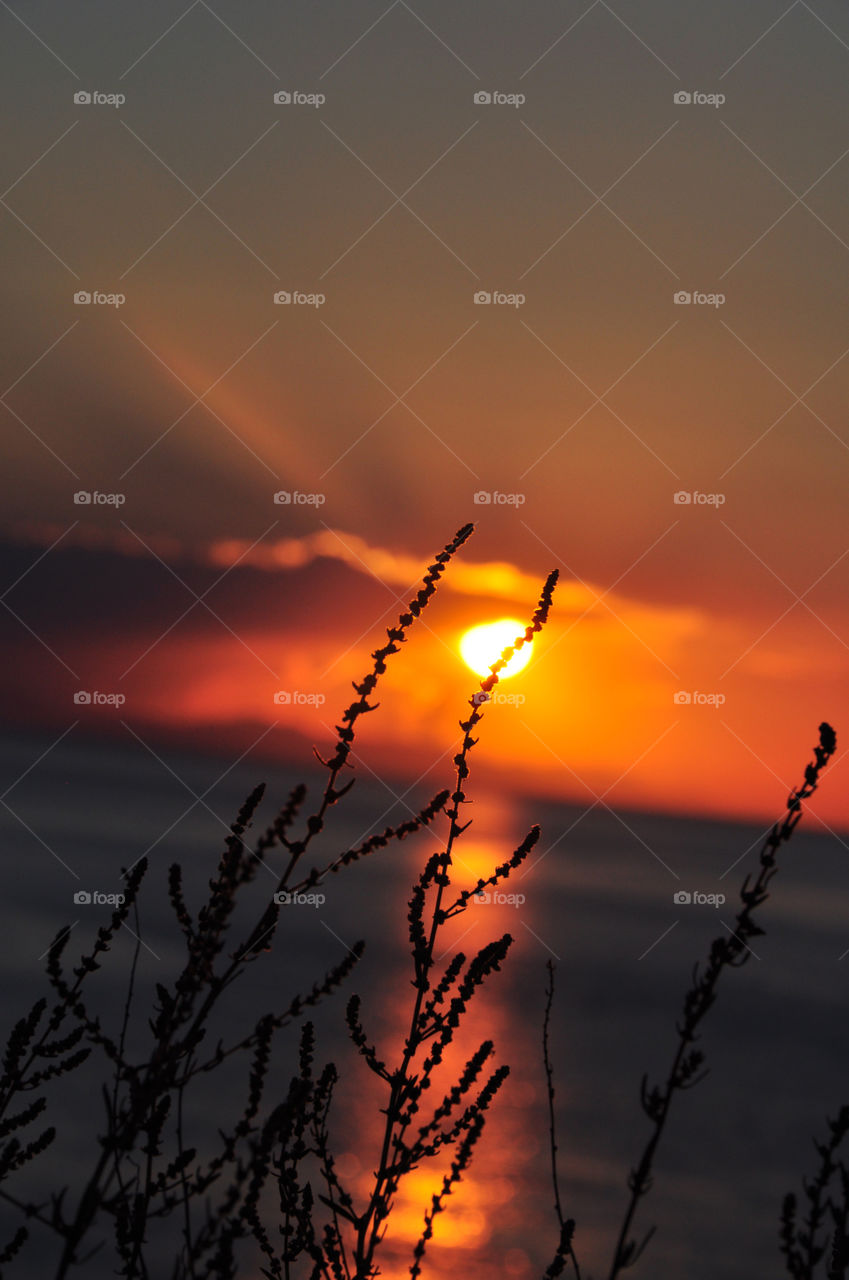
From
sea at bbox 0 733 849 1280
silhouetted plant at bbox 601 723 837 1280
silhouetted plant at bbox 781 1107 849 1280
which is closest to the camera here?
silhouetted plant at bbox 601 723 837 1280

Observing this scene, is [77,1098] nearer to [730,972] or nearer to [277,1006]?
[277,1006]

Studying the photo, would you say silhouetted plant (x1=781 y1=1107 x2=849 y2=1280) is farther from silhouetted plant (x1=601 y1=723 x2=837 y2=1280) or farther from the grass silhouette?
silhouetted plant (x1=601 y1=723 x2=837 y2=1280)

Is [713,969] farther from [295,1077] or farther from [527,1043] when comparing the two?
[527,1043]

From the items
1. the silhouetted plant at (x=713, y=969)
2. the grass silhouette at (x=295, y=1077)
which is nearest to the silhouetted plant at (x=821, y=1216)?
the grass silhouette at (x=295, y=1077)

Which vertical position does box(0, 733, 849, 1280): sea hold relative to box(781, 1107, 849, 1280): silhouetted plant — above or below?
above

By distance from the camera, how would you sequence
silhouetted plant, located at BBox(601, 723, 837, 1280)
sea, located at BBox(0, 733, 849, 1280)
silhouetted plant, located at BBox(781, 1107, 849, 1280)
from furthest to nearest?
sea, located at BBox(0, 733, 849, 1280)
silhouetted plant, located at BBox(781, 1107, 849, 1280)
silhouetted plant, located at BBox(601, 723, 837, 1280)

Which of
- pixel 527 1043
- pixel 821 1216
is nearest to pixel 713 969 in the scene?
pixel 821 1216

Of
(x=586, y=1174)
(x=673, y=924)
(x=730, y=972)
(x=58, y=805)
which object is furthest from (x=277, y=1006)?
(x=58, y=805)

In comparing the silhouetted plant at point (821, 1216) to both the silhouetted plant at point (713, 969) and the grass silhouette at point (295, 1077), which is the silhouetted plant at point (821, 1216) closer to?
the grass silhouette at point (295, 1077)

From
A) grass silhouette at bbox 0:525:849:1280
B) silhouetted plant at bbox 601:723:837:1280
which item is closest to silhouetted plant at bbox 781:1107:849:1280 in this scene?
grass silhouette at bbox 0:525:849:1280

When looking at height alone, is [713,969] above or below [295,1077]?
above

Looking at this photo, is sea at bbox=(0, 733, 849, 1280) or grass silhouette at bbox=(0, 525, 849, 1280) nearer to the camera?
grass silhouette at bbox=(0, 525, 849, 1280)

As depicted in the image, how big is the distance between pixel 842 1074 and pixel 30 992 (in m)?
9.88

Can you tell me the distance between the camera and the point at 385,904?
25734 millimetres
